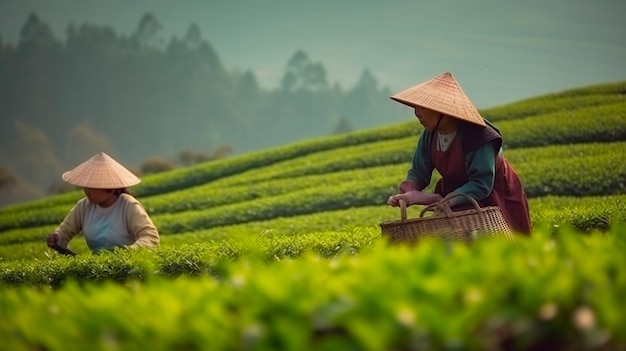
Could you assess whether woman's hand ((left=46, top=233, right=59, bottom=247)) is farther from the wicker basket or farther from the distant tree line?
the distant tree line

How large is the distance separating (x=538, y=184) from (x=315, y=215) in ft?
13.1

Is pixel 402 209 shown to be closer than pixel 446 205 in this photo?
No

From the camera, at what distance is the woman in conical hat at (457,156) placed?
627 cm

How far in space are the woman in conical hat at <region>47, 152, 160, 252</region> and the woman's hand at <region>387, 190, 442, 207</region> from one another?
2736mm

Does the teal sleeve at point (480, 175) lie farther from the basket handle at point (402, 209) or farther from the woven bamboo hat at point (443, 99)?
the basket handle at point (402, 209)

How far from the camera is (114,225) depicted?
27.0 ft

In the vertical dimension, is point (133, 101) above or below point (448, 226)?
below

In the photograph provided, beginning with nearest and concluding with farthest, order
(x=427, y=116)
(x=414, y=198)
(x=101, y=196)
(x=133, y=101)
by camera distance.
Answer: (x=414, y=198)
(x=427, y=116)
(x=101, y=196)
(x=133, y=101)

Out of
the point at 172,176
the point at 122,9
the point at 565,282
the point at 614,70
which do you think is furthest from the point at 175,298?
the point at 122,9

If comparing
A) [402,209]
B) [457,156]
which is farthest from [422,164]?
[402,209]

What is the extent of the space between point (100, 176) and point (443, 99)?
136 inches

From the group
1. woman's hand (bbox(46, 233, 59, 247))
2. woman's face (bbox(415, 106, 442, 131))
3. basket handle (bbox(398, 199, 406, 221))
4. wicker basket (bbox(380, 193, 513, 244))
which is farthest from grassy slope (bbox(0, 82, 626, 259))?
wicker basket (bbox(380, 193, 513, 244))

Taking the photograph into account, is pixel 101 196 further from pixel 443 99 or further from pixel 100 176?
pixel 443 99

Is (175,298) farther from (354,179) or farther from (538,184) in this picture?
(354,179)
